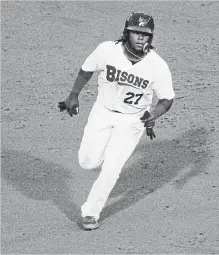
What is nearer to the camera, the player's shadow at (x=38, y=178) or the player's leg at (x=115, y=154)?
the player's leg at (x=115, y=154)

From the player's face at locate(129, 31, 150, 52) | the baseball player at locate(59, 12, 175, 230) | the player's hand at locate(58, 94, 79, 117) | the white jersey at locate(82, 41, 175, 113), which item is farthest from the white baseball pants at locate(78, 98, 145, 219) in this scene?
the player's face at locate(129, 31, 150, 52)

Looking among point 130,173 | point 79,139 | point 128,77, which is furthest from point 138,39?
point 79,139

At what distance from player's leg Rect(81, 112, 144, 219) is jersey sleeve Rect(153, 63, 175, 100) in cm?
37

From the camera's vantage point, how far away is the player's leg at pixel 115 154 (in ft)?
28.2

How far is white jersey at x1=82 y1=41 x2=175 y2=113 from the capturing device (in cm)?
845

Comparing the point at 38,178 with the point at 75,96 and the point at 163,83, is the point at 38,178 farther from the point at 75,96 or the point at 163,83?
the point at 163,83

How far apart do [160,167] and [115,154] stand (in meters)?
1.59

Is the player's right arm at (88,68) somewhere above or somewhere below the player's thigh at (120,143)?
above

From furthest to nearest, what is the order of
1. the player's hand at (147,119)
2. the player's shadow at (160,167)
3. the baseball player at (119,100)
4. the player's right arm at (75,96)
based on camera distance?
the player's shadow at (160,167) → the player's right arm at (75,96) → the baseball player at (119,100) → the player's hand at (147,119)

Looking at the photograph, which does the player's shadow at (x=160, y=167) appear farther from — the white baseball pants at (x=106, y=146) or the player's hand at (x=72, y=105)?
the player's hand at (x=72, y=105)

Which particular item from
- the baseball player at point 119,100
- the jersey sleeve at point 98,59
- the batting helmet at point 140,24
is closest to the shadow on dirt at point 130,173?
the baseball player at point 119,100

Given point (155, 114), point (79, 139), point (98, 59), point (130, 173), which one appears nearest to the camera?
point (155, 114)

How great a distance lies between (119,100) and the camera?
8.61 metres

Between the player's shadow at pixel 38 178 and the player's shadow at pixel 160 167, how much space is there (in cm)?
44
